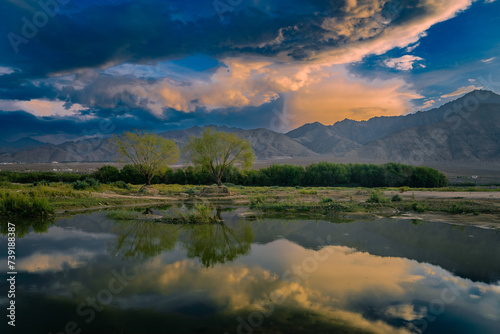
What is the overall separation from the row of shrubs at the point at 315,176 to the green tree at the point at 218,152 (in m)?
14.4

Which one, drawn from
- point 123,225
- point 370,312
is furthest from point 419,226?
point 123,225

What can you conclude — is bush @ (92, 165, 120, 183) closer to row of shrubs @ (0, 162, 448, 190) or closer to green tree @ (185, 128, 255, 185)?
row of shrubs @ (0, 162, 448, 190)

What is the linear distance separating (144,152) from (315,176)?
125ft

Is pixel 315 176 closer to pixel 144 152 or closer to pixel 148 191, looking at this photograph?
pixel 144 152

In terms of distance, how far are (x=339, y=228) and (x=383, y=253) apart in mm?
4850

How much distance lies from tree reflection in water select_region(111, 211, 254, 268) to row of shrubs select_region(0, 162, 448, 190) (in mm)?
42625

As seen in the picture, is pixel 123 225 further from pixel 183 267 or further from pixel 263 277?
pixel 263 277

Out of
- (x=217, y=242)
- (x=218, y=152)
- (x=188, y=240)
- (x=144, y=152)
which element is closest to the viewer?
(x=217, y=242)

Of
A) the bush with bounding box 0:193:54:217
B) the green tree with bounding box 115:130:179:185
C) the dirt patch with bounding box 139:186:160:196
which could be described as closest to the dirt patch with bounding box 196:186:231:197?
the dirt patch with bounding box 139:186:160:196

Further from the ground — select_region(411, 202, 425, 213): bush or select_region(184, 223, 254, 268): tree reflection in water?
select_region(411, 202, 425, 213): bush

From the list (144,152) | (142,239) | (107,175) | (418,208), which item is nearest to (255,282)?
(142,239)

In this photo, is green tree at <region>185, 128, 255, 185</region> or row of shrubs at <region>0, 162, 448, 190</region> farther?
row of shrubs at <region>0, 162, 448, 190</region>

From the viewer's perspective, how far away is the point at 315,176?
6594 centimetres

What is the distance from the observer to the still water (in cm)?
604
